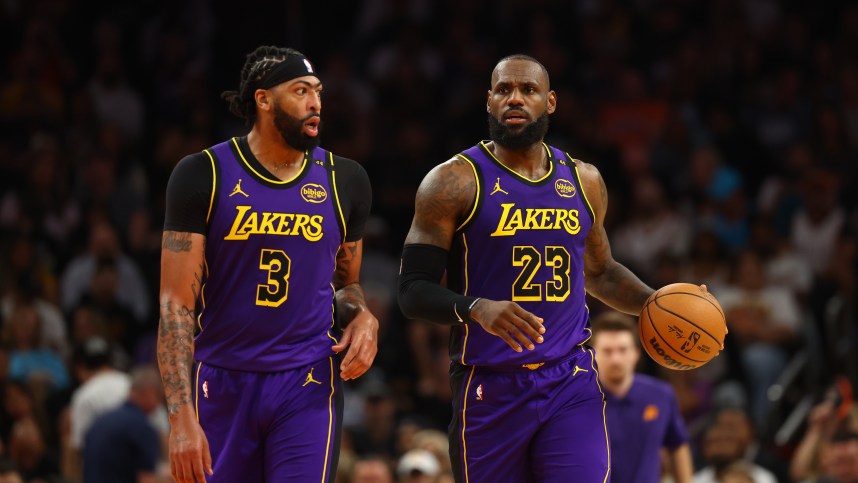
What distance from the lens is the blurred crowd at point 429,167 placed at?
12.5m

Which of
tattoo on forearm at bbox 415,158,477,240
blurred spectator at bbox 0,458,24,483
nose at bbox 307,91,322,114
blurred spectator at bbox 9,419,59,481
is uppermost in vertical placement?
nose at bbox 307,91,322,114

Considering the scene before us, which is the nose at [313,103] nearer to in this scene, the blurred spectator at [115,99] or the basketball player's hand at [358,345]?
the basketball player's hand at [358,345]

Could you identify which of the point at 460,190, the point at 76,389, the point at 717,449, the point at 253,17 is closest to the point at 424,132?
the point at 253,17

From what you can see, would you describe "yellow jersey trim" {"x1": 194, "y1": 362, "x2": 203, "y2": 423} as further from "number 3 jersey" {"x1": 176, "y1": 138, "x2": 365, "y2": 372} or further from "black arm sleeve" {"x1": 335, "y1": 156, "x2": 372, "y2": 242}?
"black arm sleeve" {"x1": 335, "y1": 156, "x2": 372, "y2": 242}

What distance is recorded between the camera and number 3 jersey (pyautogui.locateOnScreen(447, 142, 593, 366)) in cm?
655

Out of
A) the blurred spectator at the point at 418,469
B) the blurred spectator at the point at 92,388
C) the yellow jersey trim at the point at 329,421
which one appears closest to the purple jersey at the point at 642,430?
the blurred spectator at the point at 418,469

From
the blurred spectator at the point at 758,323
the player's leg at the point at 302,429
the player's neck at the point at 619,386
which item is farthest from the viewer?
the blurred spectator at the point at 758,323

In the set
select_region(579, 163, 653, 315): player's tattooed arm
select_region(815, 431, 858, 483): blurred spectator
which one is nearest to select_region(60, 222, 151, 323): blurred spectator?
select_region(815, 431, 858, 483): blurred spectator

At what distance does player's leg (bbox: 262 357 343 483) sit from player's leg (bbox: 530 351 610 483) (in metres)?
1.03

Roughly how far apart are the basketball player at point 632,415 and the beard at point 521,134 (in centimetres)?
252

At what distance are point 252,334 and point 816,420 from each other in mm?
6658

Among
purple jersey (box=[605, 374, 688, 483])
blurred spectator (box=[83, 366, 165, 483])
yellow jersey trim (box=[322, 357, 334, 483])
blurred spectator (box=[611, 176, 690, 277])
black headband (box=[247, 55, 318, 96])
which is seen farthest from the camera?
blurred spectator (box=[611, 176, 690, 277])

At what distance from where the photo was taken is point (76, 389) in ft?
42.9

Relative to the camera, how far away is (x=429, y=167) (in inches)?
616
